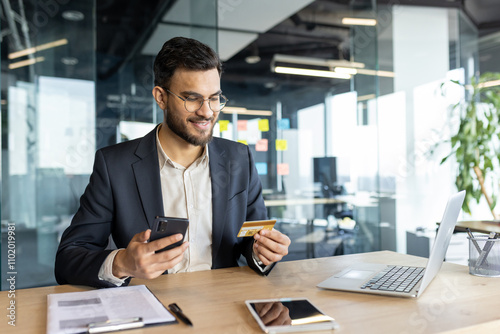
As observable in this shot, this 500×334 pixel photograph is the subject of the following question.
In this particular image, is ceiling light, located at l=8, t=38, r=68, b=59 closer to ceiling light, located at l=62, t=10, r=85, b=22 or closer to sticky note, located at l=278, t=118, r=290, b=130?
ceiling light, located at l=62, t=10, r=85, b=22

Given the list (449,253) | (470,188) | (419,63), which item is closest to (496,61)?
(419,63)

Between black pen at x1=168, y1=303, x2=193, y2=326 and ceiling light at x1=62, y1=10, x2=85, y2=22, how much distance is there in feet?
11.3

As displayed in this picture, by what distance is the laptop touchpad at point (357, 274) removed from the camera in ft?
4.57

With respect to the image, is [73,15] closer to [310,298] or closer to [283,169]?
[283,169]

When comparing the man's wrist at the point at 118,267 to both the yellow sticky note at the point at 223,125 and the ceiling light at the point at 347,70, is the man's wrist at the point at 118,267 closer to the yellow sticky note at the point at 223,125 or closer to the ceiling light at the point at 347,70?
the yellow sticky note at the point at 223,125

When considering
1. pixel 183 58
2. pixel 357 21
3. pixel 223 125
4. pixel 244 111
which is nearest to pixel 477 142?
pixel 357 21

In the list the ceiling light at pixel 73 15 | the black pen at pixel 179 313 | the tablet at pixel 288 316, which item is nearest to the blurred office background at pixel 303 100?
the ceiling light at pixel 73 15

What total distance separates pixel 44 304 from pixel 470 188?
4.28 metres

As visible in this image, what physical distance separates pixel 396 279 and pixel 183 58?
46.1 inches

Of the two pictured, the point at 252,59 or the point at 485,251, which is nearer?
the point at 485,251

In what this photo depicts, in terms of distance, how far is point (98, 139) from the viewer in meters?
3.92

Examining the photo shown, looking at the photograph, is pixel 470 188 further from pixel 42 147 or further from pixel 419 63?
pixel 42 147

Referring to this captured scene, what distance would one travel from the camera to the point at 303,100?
446cm

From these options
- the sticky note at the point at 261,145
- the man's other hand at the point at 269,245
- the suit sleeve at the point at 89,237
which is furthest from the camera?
the sticky note at the point at 261,145
